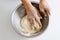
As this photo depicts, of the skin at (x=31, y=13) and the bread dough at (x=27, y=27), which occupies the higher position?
the skin at (x=31, y=13)

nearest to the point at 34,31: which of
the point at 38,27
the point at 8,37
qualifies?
the point at 38,27

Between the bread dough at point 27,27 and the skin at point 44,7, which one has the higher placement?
the skin at point 44,7

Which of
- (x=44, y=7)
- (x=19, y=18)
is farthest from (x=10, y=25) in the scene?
(x=44, y=7)

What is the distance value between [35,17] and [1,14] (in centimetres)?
23

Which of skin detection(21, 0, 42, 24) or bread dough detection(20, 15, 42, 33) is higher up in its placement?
skin detection(21, 0, 42, 24)

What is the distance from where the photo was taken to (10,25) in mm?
861

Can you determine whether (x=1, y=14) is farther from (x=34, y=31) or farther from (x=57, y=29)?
(x=57, y=29)

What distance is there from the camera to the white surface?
0.84 metres

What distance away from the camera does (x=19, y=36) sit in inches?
32.9

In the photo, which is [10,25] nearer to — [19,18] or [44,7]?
[19,18]

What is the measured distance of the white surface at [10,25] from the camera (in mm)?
837

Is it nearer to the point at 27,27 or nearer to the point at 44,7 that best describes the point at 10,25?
the point at 27,27

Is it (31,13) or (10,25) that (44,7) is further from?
(10,25)

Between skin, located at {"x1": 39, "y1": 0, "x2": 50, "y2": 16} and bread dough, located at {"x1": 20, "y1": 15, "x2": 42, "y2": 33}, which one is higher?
skin, located at {"x1": 39, "y1": 0, "x2": 50, "y2": 16}
